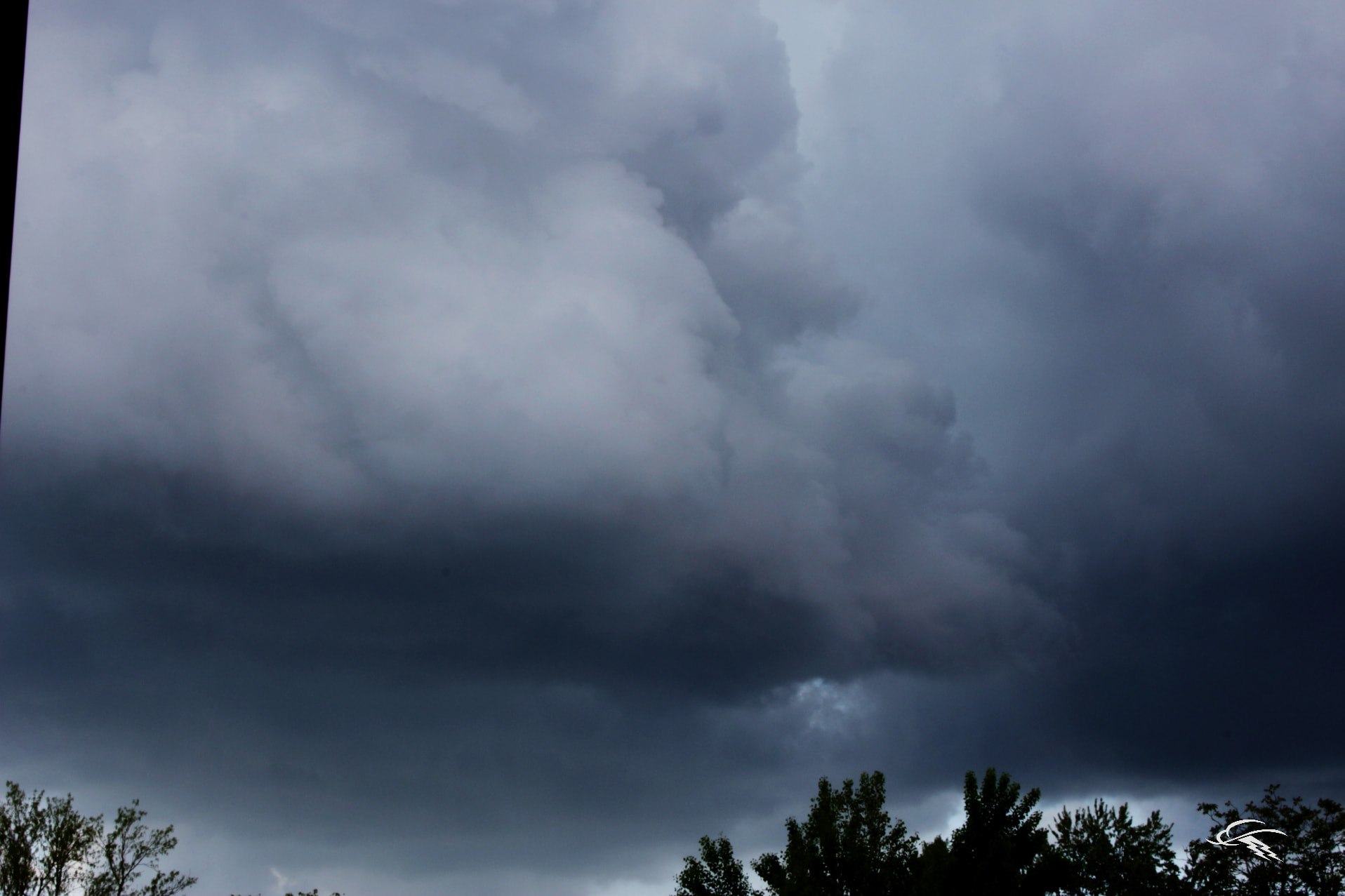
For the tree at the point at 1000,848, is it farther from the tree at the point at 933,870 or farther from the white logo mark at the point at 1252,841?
the white logo mark at the point at 1252,841

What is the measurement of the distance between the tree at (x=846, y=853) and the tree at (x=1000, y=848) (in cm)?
311

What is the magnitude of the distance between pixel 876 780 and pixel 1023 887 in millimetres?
9941

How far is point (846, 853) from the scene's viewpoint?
6191 cm

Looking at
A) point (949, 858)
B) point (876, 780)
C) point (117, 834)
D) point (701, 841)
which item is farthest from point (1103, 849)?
point (117, 834)

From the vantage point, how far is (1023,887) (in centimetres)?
5806

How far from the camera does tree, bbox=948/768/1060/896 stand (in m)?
58.4

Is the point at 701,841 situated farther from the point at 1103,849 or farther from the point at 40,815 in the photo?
the point at 40,815

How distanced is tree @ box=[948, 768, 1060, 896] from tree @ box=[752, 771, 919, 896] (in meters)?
3.11

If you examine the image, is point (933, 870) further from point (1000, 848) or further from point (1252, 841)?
point (1252, 841)

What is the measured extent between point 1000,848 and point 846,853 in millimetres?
8050

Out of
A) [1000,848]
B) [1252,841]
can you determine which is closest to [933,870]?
[1000,848]

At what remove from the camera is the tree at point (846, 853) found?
200 ft

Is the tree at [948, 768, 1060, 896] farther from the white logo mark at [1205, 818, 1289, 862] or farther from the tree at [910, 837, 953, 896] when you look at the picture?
the white logo mark at [1205, 818, 1289, 862]

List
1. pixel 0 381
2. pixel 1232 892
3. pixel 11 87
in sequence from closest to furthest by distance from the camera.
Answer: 1. pixel 11 87
2. pixel 0 381
3. pixel 1232 892
